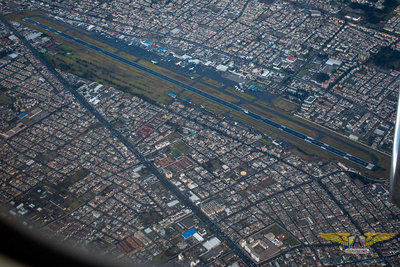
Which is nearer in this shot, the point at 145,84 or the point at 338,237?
the point at 338,237

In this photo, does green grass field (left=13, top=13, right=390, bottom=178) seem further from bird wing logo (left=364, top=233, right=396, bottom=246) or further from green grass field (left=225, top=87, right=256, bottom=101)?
bird wing logo (left=364, top=233, right=396, bottom=246)

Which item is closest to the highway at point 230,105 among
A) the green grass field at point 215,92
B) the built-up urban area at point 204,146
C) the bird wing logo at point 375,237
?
the green grass field at point 215,92

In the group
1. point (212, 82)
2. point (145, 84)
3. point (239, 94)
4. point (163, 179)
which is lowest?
point (239, 94)

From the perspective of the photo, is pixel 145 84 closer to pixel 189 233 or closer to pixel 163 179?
pixel 163 179

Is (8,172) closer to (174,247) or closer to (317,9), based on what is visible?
(174,247)

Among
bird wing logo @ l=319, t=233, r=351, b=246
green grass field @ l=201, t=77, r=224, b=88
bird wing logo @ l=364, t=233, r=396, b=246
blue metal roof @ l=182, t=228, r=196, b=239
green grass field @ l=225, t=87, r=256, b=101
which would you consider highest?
green grass field @ l=201, t=77, r=224, b=88

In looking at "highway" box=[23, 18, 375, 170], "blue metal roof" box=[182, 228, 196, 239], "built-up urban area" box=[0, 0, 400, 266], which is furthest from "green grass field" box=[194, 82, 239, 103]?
"blue metal roof" box=[182, 228, 196, 239]
